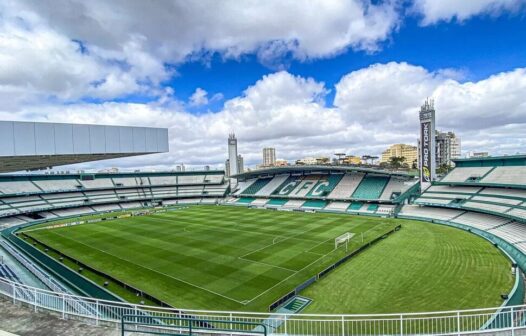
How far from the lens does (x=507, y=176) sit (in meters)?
40.7

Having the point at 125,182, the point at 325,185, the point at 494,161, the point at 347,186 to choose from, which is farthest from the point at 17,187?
the point at 494,161

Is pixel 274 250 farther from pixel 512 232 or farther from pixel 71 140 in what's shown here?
pixel 512 232

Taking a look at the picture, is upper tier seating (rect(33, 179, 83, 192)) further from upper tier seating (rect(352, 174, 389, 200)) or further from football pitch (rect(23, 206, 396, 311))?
upper tier seating (rect(352, 174, 389, 200))

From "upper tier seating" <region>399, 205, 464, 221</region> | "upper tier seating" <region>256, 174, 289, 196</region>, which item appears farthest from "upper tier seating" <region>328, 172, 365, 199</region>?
"upper tier seating" <region>256, 174, 289, 196</region>

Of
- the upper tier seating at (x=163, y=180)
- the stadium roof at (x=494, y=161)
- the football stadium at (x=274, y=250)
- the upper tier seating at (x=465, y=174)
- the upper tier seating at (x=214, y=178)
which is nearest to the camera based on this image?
the football stadium at (x=274, y=250)

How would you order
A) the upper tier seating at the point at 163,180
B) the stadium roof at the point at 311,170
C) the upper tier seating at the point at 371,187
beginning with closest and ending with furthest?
the upper tier seating at the point at 371,187 → the stadium roof at the point at 311,170 → the upper tier seating at the point at 163,180

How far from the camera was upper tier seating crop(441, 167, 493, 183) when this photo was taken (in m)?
45.7

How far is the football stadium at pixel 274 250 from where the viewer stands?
10492 millimetres

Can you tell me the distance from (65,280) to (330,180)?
179ft

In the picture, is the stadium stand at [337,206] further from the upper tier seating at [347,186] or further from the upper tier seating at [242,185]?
the upper tier seating at [242,185]

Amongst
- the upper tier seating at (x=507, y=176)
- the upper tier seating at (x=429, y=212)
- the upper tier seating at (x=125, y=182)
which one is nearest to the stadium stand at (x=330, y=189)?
the upper tier seating at (x=429, y=212)

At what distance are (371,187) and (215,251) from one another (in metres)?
39.9

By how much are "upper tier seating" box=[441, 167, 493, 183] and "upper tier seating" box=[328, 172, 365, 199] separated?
54.1 feet

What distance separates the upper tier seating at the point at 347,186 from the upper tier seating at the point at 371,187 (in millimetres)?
1056
